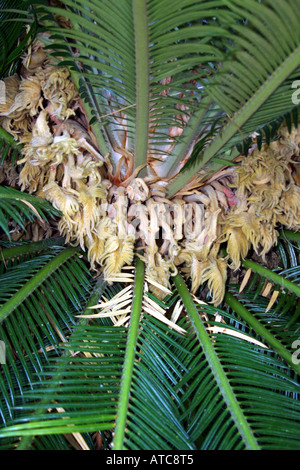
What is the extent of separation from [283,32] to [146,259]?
623mm

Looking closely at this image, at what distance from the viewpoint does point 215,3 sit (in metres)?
0.65

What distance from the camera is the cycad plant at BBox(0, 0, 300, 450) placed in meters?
0.71

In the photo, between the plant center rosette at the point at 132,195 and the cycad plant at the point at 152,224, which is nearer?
the cycad plant at the point at 152,224

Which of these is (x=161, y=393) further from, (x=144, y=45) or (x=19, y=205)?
(x=144, y=45)

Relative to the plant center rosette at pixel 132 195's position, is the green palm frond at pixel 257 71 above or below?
above

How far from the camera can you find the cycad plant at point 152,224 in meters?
0.71

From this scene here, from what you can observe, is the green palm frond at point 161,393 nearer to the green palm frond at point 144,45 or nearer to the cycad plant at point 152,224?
the cycad plant at point 152,224

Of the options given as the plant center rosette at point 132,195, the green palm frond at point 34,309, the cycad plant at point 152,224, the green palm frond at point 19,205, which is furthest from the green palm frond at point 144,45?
the green palm frond at point 34,309

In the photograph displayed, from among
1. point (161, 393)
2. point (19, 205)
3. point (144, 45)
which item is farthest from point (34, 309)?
point (144, 45)

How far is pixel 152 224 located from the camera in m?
1.04

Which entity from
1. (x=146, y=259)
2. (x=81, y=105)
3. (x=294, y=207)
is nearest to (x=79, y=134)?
(x=81, y=105)

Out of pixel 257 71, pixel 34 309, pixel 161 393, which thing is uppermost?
pixel 257 71

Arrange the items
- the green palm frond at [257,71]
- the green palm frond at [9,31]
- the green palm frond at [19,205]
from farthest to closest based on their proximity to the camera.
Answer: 1. the green palm frond at [9,31]
2. the green palm frond at [19,205]
3. the green palm frond at [257,71]
